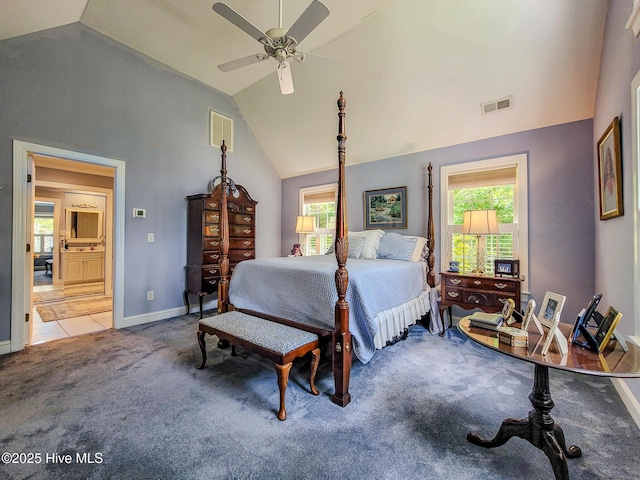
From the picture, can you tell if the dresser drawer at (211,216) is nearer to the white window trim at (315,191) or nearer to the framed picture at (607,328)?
the white window trim at (315,191)

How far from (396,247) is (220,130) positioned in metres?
3.38

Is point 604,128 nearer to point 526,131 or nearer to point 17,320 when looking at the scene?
point 526,131

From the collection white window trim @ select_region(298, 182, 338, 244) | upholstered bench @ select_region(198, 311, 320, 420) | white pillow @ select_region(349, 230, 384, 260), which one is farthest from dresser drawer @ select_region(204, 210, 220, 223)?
white pillow @ select_region(349, 230, 384, 260)

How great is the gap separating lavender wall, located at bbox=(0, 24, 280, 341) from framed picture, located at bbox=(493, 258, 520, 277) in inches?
160

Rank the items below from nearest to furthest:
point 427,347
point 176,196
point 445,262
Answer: point 427,347 < point 445,262 < point 176,196

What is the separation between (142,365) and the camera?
2.51 meters

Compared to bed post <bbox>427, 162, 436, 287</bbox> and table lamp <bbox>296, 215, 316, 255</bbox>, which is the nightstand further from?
table lamp <bbox>296, 215, 316, 255</bbox>

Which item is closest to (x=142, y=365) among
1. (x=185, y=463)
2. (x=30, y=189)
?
(x=185, y=463)

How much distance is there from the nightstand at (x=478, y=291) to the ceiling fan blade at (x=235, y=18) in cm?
306

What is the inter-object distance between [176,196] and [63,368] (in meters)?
2.43

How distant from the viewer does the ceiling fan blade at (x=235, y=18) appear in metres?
1.91

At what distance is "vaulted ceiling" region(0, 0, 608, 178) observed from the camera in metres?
2.57

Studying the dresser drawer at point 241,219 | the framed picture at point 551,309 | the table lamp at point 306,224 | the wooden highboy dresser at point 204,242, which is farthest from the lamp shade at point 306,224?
the framed picture at point 551,309

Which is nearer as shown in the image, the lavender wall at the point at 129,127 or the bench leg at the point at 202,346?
the bench leg at the point at 202,346
